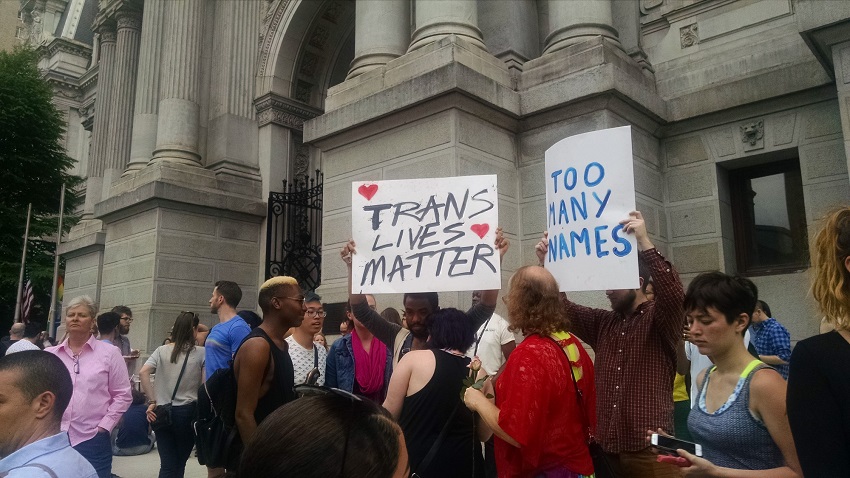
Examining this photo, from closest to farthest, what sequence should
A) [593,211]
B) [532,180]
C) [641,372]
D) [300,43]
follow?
1. [641,372]
2. [593,211]
3. [532,180]
4. [300,43]

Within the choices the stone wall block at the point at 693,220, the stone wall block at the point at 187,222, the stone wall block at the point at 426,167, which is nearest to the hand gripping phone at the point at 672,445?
the stone wall block at the point at 426,167

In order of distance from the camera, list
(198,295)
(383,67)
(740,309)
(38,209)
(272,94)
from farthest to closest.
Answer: (38,209) < (272,94) < (198,295) < (383,67) < (740,309)

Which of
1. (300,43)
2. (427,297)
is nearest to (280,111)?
(300,43)

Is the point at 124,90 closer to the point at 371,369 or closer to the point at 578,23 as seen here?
the point at 578,23

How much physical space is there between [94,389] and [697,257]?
275 inches

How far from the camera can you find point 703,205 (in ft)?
27.4

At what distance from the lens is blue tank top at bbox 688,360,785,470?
2.43 meters

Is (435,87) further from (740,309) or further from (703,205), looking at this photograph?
(740,309)

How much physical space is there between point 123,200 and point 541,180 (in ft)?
31.7

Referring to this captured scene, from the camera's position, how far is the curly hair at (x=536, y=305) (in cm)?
322

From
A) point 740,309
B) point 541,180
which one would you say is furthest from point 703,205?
point 740,309

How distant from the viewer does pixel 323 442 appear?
4.16 ft

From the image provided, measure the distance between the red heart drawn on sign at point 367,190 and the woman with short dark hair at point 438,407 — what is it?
61.0 inches

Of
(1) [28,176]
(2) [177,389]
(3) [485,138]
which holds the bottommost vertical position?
(2) [177,389]
